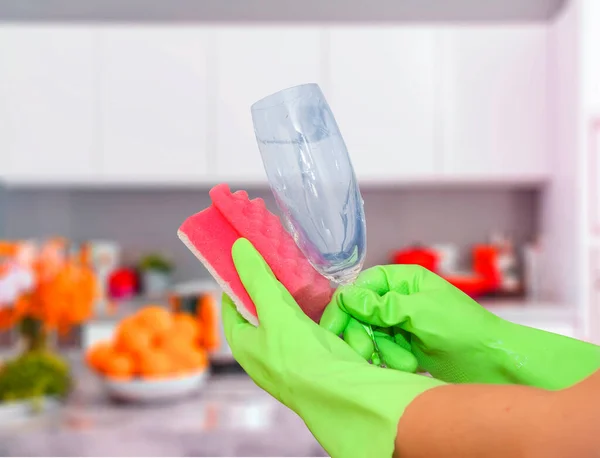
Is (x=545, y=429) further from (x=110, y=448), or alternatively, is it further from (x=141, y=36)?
(x=141, y=36)

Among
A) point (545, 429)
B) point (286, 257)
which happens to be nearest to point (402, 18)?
Answer: point (286, 257)

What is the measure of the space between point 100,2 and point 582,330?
289cm

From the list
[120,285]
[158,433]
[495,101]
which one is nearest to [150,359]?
[158,433]

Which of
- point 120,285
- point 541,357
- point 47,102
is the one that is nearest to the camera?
point 541,357

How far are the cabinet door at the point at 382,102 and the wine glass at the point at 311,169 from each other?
8.19 ft

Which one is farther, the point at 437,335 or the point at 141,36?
the point at 141,36

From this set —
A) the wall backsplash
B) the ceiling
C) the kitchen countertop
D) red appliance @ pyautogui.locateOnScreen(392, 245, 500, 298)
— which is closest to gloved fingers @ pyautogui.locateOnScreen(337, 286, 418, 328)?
the kitchen countertop

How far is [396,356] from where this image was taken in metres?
0.57

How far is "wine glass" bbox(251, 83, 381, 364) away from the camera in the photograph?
0.53 meters

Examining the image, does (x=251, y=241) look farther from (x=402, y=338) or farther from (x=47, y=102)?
(x=47, y=102)

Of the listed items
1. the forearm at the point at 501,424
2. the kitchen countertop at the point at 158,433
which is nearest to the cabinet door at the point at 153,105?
the kitchen countertop at the point at 158,433

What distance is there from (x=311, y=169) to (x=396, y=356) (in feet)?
0.62

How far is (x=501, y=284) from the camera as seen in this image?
3.16m

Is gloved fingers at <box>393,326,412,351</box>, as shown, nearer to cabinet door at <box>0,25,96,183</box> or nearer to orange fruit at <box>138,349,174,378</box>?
orange fruit at <box>138,349,174,378</box>
